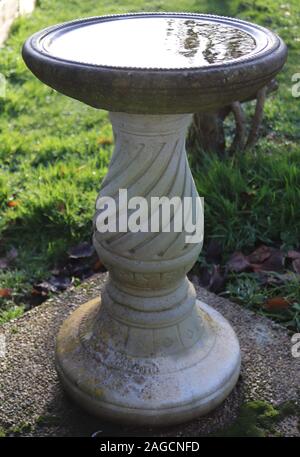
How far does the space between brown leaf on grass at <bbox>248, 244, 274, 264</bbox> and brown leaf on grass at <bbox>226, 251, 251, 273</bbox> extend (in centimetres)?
3

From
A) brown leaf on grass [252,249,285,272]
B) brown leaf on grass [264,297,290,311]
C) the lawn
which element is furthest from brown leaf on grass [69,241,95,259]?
brown leaf on grass [264,297,290,311]

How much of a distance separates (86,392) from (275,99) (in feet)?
10.6

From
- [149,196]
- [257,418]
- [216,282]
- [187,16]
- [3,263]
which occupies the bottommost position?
[3,263]

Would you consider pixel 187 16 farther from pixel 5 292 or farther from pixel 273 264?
pixel 5 292

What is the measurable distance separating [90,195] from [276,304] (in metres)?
1.28

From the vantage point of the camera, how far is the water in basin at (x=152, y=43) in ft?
5.93

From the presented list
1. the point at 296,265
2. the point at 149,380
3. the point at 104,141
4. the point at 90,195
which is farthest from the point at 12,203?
the point at 149,380

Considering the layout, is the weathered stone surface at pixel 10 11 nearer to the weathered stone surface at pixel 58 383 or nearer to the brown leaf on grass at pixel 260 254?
the brown leaf on grass at pixel 260 254

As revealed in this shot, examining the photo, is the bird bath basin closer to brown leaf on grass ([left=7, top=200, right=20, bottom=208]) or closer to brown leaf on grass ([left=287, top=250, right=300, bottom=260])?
brown leaf on grass ([left=287, top=250, right=300, bottom=260])

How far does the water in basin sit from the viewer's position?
1808 mm

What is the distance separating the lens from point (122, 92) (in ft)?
5.41

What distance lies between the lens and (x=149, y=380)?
2131 mm

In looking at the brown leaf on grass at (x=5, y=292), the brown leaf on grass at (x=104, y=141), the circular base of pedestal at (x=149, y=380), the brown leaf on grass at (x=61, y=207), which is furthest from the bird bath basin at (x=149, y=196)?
the brown leaf on grass at (x=104, y=141)

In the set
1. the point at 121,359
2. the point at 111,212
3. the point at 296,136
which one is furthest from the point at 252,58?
the point at 296,136
